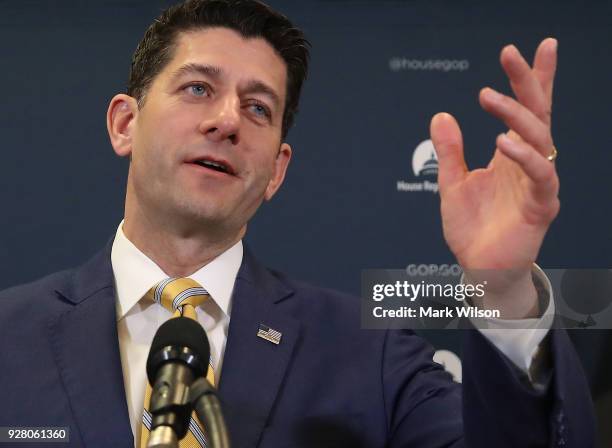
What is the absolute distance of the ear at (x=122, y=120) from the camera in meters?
1.87

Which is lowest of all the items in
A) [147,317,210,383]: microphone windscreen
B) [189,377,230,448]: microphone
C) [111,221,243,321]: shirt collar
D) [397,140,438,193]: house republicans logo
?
[189,377,230,448]: microphone

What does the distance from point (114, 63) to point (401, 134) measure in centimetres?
79

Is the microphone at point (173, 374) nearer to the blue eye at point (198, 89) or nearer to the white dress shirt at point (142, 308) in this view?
the white dress shirt at point (142, 308)

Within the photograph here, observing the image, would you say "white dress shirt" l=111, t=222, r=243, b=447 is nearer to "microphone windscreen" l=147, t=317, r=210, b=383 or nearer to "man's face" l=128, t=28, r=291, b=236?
"man's face" l=128, t=28, r=291, b=236

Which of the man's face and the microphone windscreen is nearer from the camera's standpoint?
the microphone windscreen

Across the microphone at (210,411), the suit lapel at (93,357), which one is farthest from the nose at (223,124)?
the microphone at (210,411)

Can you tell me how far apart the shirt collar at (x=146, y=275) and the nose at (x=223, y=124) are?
0.78 ft

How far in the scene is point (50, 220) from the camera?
2496 mm

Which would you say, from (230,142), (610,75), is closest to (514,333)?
(230,142)

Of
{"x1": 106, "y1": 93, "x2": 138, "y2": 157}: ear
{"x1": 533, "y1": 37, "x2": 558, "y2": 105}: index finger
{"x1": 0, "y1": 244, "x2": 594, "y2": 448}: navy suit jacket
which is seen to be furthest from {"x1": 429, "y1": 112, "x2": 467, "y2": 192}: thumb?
{"x1": 106, "y1": 93, "x2": 138, "y2": 157}: ear

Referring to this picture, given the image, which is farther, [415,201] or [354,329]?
[415,201]

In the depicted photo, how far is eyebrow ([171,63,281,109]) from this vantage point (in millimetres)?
1741

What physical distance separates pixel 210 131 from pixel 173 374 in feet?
2.23

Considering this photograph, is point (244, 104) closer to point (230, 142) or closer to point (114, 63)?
point (230, 142)
